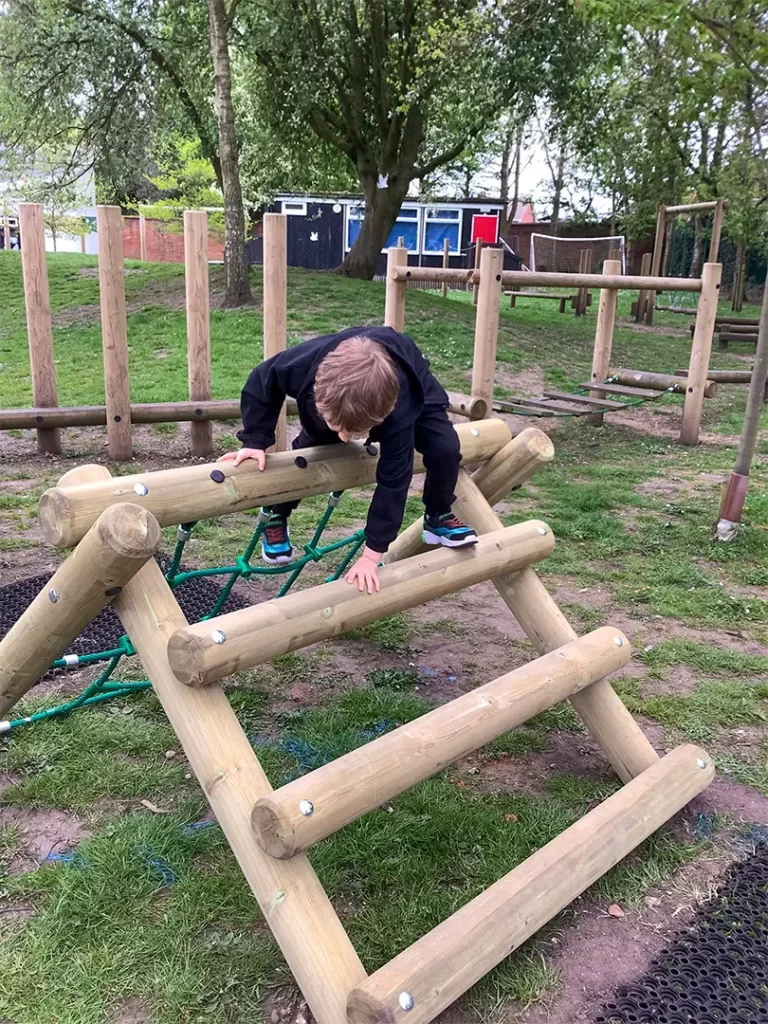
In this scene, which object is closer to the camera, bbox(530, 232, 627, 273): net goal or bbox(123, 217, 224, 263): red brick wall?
bbox(530, 232, 627, 273): net goal

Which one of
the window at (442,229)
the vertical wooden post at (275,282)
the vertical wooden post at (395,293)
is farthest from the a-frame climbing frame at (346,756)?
the window at (442,229)

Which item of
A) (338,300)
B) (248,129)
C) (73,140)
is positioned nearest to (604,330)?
(338,300)

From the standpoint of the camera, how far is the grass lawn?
2.06 m

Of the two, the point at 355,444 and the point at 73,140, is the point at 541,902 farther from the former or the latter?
the point at 73,140

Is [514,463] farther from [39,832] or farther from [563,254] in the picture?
[563,254]

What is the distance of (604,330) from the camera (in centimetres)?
852

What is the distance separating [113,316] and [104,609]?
2998 millimetres

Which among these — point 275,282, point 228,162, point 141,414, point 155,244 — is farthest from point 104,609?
point 155,244

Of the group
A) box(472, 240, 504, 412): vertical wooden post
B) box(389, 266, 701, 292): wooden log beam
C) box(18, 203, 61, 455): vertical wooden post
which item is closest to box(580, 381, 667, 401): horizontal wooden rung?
box(389, 266, 701, 292): wooden log beam

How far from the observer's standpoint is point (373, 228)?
607 inches

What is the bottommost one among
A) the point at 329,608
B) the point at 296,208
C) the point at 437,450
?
the point at 329,608

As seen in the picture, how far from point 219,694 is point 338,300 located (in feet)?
37.2

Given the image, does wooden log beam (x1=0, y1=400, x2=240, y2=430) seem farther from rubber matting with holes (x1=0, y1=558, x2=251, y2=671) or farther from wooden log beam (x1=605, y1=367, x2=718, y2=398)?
wooden log beam (x1=605, y1=367, x2=718, y2=398)

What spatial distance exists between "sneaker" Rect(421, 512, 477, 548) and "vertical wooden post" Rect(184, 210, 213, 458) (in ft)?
11.6
